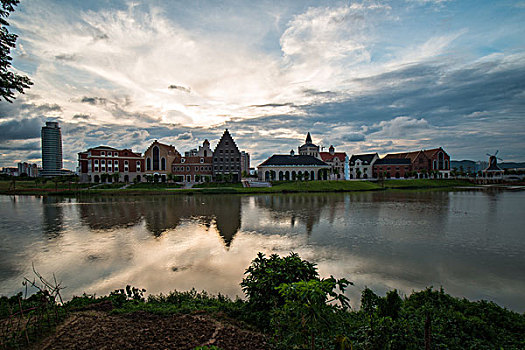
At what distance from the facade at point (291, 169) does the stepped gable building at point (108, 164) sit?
113 feet

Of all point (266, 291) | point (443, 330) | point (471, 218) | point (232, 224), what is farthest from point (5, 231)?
point (471, 218)

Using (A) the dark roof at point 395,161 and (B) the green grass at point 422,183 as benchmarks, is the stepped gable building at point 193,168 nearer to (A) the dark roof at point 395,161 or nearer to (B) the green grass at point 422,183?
(B) the green grass at point 422,183

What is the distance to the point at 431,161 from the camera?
300 ft

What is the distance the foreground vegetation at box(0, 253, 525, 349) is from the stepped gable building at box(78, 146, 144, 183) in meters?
67.1

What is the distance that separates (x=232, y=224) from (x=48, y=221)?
1619 cm

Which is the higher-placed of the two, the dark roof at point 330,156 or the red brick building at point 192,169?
the dark roof at point 330,156

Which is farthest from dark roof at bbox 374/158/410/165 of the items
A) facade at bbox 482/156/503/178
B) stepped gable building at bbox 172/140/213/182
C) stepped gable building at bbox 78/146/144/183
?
stepped gable building at bbox 78/146/144/183

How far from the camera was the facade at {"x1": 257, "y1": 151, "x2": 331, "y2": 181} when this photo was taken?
74.1 m

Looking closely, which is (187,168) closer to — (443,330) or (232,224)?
(232,224)

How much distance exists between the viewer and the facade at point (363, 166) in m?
93.8

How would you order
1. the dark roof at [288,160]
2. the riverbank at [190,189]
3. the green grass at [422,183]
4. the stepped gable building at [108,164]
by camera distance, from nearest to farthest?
1. the riverbank at [190,189]
2. the green grass at [422,183]
3. the stepped gable building at [108,164]
4. the dark roof at [288,160]

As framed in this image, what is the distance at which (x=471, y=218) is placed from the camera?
2212 cm

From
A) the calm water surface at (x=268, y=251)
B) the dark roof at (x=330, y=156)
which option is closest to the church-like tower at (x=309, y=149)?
the dark roof at (x=330, y=156)

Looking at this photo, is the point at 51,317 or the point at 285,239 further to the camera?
the point at 285,239
